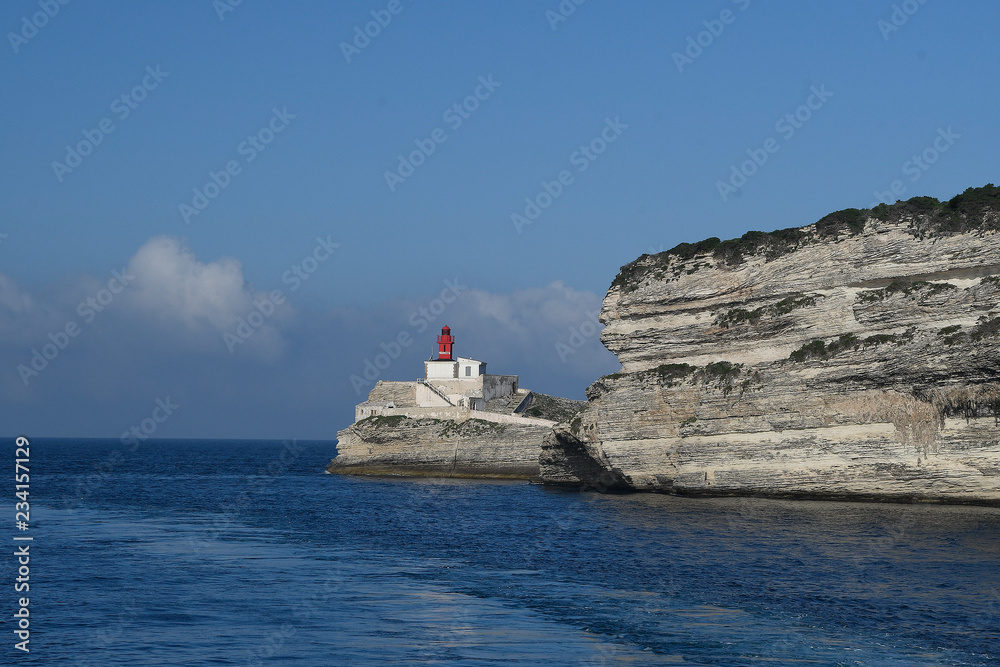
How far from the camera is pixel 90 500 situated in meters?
54.6

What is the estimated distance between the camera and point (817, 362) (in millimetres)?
44469

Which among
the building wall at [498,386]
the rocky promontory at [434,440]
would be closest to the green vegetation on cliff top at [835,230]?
the rocky promontory at [434,440]

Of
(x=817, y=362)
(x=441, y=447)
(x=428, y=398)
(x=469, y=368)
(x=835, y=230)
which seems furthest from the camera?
(x=469, y=368)

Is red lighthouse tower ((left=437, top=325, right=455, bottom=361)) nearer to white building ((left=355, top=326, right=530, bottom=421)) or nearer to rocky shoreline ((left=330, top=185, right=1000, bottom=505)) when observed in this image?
white building ((left=355, top=326, right=530, bottom=421))

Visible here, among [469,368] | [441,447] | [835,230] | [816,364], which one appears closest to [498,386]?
[469,368]

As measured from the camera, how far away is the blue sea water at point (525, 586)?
18.6 metres

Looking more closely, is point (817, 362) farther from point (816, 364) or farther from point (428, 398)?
point (428, 398)

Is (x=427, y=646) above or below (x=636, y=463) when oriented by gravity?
below

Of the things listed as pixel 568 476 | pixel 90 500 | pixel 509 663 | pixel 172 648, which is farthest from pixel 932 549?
pixel 90 500

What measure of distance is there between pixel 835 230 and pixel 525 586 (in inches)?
1170

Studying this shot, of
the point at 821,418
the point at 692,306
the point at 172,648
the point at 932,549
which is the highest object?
the point at 692,306

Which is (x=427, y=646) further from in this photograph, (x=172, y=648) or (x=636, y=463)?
(x=636, y=463)

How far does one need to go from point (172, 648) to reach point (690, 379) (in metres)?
35.8

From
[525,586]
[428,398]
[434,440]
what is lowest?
[525,586]
